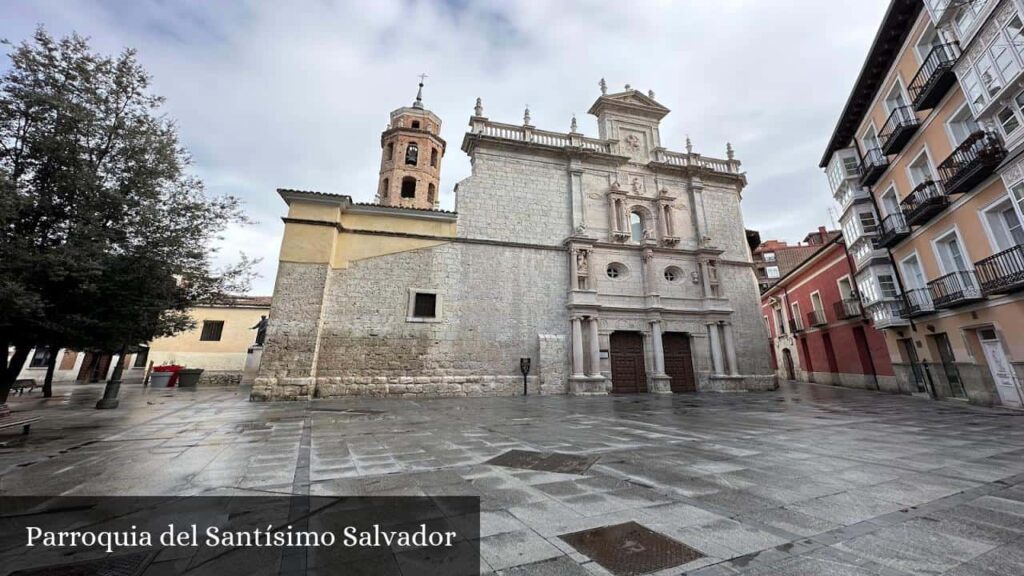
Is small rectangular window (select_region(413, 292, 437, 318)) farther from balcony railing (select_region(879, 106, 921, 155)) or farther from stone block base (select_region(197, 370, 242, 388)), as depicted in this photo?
balcony railing (select_region(879, 106, 921, 155))

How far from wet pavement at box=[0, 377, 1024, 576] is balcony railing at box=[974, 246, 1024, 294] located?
4541 millimetres

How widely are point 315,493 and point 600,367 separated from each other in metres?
13.6

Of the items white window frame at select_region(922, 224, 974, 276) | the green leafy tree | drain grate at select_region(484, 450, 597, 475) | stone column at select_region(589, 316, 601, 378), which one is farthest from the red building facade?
the green leafy tree

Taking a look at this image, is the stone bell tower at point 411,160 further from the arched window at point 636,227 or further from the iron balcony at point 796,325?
the iron balcony at point 796,325

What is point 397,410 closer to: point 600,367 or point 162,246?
point 162,246

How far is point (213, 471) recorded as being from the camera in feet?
12.2

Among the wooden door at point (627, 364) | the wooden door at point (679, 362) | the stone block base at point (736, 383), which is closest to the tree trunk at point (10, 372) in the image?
the wooden door at point (627, 364)

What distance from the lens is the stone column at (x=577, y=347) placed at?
→ 1491cm

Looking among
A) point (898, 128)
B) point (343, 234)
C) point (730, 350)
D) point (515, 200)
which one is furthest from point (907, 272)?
point (343, 234)

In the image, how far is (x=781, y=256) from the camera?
125 feet

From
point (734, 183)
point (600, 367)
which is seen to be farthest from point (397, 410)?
point (734, 183)

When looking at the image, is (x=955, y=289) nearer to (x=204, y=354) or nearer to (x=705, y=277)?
(x=705, y=277)

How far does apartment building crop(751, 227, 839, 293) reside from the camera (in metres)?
32.6

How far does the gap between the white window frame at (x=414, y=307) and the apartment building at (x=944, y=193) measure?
642 inches
